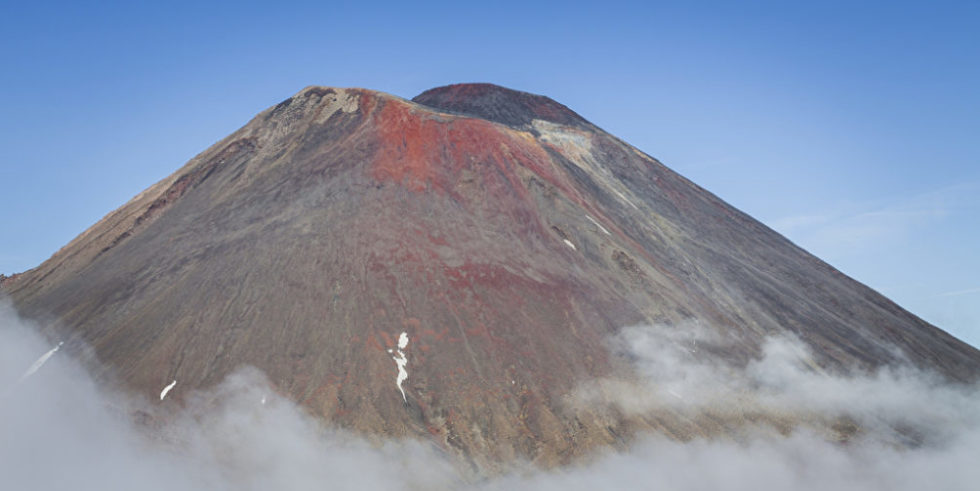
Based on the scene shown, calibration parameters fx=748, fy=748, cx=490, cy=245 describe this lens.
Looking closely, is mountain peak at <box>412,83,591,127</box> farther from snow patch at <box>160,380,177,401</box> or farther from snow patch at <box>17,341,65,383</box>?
snow patch at <box>160,380,177,401</box>

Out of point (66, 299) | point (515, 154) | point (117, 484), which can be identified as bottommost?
point (117, 484)

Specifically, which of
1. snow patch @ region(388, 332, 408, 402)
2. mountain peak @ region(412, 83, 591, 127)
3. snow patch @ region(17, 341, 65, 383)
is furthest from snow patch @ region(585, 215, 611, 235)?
snow patch @ region(17, 341, 65, 383)

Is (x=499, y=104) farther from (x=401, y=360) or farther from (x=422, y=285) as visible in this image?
(x=401, y=360)

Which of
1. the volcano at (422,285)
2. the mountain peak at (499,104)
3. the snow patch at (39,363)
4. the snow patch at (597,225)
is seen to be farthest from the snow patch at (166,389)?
the mountain peak at (499,104)

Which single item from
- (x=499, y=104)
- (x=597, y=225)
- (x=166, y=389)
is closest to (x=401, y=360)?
(x=166, y=389)

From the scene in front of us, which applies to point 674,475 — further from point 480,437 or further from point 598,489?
point 480,437

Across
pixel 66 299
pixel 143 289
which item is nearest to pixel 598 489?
pixel 143 289

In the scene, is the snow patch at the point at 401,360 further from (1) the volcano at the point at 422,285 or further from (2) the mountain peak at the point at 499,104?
(2) the mountain peak at the point at 499,104

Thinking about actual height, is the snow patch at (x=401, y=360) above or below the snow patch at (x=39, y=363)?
above
